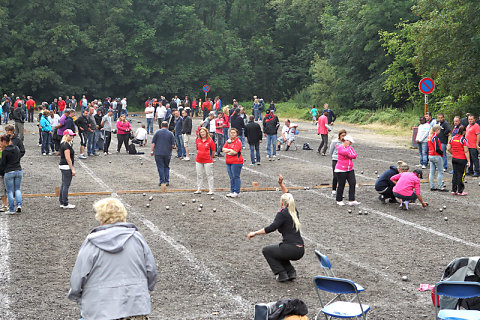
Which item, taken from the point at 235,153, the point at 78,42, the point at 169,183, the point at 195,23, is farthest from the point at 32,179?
the point at 195,23

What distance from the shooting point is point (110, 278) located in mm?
5051

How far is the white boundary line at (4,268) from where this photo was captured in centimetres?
749

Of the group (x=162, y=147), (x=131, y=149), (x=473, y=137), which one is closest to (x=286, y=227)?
(x=162, y=147)

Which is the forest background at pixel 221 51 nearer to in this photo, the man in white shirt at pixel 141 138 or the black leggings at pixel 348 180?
the man in white shirt at pixel 141 138

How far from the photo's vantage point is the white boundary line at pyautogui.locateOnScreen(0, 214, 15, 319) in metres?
7.49

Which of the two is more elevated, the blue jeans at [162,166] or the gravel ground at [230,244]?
the blue jeans at [162,166]

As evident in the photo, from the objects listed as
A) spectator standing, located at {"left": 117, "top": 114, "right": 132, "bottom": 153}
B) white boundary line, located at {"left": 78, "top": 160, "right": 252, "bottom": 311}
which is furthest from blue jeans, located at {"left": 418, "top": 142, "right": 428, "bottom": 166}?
spectator standing, located at {"left": 117, "top": 114, "right": 132, "bottom": 153}

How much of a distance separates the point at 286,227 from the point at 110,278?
155 inches

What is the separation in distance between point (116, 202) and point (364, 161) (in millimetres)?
19075

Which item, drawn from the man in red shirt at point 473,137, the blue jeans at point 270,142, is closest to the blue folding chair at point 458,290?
the man in red shirt at point 473,137

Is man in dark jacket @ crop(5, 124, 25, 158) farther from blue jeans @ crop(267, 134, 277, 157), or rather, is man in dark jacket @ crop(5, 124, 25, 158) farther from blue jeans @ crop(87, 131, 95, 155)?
blue jeans @ crop(267, 134, 277, 157)

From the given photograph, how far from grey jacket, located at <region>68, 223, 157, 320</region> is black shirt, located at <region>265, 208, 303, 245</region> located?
3.62 meters

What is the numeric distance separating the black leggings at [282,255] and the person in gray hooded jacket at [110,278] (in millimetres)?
3745

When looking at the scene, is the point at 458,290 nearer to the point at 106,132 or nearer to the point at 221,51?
the point at 106,132
